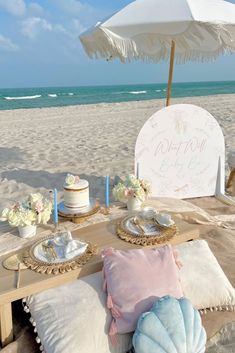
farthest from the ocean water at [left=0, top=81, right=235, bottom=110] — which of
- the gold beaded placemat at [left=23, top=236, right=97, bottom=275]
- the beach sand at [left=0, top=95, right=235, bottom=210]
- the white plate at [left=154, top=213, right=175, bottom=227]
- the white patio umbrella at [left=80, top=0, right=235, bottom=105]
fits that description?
the gold beaded placemat at [left=23, top=236, right=97, bottom=275]

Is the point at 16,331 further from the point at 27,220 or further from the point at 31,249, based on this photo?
the point at 27,220

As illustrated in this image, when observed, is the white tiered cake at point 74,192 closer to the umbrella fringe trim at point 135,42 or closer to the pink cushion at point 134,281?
the pink cushion at point 134,281

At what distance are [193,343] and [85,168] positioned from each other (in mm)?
4576

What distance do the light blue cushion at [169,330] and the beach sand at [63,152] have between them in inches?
110

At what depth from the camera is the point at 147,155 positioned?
13.1 ft

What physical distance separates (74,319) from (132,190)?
1398mm

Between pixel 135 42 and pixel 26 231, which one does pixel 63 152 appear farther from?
pixel 26 231

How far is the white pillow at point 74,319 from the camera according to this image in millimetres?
1737

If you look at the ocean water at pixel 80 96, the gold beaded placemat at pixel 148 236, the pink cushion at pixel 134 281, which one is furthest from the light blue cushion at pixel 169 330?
the ocean water at pixel 80 96

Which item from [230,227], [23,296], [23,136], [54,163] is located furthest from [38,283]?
[23,136]

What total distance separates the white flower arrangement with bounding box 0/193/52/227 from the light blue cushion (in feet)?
3.53

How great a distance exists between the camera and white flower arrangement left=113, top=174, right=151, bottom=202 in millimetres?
2992

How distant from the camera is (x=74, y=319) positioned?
179 cm

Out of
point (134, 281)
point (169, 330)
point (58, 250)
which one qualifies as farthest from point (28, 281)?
point (169, 330)
